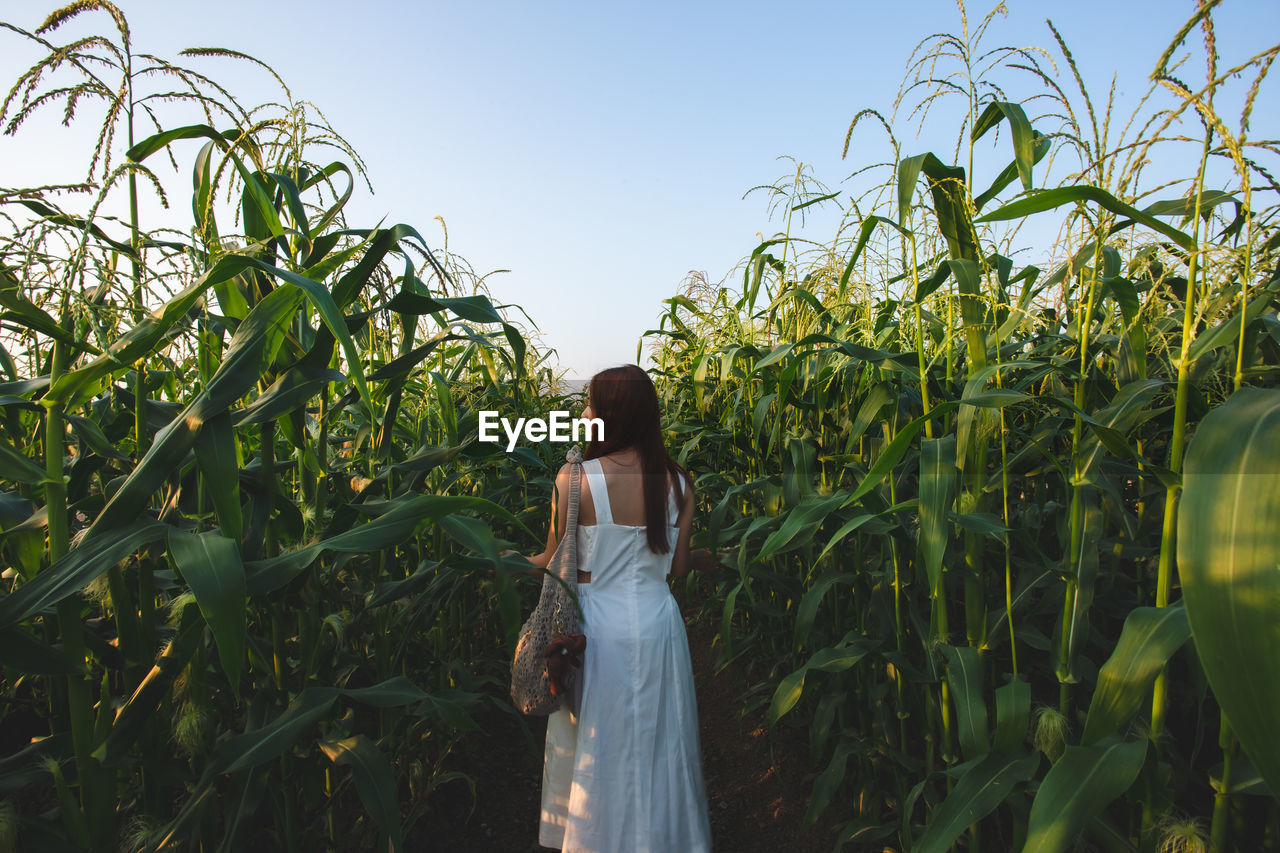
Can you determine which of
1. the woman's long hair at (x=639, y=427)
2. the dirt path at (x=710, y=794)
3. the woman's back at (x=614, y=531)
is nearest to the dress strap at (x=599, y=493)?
the woman's back at (x=614, y=531)

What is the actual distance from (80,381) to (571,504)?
1431 millimetres

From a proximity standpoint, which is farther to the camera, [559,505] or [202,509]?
[559,505]

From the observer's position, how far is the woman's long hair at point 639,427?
246 cm

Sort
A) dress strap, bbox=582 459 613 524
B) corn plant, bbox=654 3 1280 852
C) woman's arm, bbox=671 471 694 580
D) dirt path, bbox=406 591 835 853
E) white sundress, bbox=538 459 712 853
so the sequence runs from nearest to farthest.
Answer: corn plant, bbox=654 3 1280 852, white sundress, bbox=538 459 712 853, dress strap, bbox=582 459 613 524, woman's arm, bbox=671 471 694 580, dirt path, bbox=406 591 835 853

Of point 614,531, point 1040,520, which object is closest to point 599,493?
point 614,531

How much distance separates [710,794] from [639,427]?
6.14 ft

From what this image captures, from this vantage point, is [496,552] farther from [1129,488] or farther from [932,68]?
[1129,488]

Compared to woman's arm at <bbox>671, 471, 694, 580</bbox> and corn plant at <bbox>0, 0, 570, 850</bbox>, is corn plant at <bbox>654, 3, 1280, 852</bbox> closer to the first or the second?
woman's arm at <bbox>671, 471, 694, 580</bbox>

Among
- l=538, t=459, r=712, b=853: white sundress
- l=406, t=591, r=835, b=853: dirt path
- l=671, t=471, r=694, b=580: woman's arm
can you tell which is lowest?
l=406, t=591, r=835, b=853: dirt path

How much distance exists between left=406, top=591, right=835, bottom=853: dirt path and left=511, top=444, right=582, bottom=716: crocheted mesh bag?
433 mm

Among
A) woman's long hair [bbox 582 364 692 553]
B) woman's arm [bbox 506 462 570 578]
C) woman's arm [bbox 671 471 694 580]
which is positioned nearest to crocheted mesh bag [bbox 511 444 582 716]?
woman's arm [bbox 506 462 570 578]

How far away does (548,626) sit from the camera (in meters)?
2.41

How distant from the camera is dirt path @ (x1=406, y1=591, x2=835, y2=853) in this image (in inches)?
110

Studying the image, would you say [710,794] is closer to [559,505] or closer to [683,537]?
[683,537]
